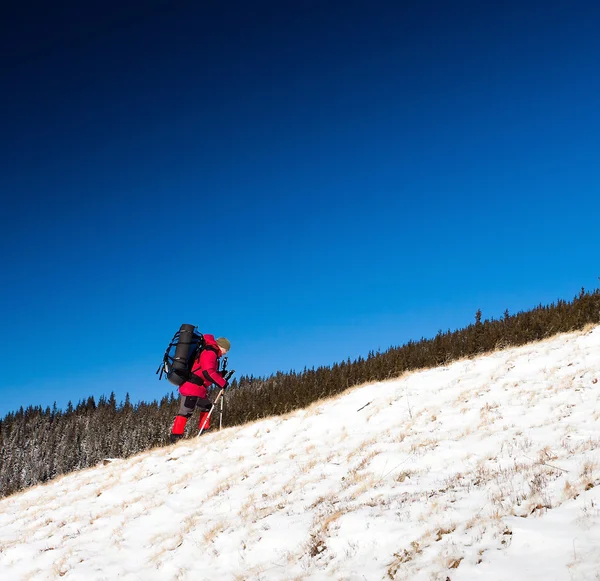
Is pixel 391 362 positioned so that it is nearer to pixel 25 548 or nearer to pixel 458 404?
pixel 458 404

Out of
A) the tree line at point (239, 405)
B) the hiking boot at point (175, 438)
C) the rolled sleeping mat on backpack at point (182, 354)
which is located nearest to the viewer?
the rolled sleeping mat on backpack at point (182, 354)

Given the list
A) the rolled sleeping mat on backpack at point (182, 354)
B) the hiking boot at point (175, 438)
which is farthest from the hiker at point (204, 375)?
the hiking boot at point (175, 438)

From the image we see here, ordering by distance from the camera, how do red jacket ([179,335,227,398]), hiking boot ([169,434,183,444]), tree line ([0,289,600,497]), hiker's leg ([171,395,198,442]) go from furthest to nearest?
tree line ([0,289,600,497]), hiking boot ([169,434,183,444]), hiker's leg ([171,395,198,442]), red jacket ([179,335,227,398])

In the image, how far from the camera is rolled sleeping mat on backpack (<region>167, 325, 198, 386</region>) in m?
15.0

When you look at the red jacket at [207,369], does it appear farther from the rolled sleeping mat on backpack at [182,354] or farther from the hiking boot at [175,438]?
the hiking boot at [175,438]

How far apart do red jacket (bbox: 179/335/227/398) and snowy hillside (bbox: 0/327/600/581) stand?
76.7 inches

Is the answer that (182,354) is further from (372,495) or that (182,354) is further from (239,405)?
(239,405)

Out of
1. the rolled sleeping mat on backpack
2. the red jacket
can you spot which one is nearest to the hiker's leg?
the red jacket

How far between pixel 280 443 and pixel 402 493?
755 cm

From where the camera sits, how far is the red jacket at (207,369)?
15.1m

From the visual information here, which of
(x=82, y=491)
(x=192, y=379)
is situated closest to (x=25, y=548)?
(x=82, y=491)

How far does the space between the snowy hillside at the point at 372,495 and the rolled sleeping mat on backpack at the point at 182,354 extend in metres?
2.52

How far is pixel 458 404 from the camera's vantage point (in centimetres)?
1279

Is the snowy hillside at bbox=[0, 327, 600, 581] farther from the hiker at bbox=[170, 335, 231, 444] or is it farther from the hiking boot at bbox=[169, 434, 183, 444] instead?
the hiker at bbox=[170, 335, 231, 444]
